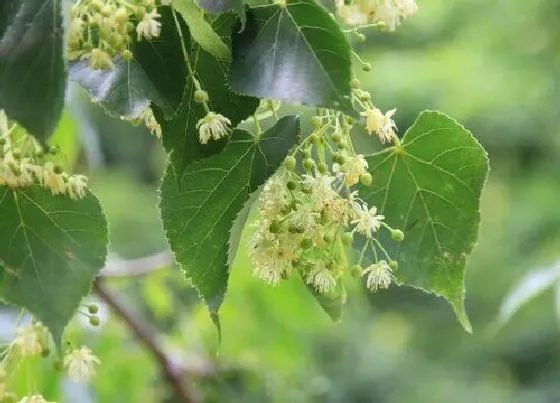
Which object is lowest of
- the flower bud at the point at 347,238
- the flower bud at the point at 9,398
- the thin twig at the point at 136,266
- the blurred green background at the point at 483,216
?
the blurred green background at the point at 483,216

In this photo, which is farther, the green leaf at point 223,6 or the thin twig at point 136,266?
the thin twig at point 136,266

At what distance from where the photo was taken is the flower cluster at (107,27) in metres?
0.42

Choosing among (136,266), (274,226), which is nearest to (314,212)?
(274,226)

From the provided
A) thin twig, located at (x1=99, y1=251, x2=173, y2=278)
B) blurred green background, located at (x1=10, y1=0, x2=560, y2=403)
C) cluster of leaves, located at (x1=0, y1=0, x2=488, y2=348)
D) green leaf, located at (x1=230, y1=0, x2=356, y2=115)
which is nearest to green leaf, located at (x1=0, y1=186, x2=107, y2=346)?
cluster of leaves, located at (x1=0, y1=0, x2=488, y2=348)

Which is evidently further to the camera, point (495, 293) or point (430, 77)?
point (495, 293)

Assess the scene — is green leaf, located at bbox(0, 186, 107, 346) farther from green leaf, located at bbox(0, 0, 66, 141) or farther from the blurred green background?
the blurred green background

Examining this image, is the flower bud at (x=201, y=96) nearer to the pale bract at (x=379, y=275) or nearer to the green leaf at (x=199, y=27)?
the green leaf at (x=199, y=27)

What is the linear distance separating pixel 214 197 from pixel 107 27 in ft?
0.38

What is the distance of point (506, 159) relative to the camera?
3490 mm

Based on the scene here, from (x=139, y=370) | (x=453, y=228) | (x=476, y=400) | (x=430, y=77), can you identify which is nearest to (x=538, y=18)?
(x=430, y=77)

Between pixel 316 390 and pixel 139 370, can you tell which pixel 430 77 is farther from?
pixel 139 370

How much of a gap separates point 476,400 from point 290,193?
2650 millimetres

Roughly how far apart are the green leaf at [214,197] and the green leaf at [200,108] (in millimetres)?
12

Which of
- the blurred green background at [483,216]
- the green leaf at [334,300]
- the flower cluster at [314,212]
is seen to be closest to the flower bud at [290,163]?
the flower cluster at [314,212]
